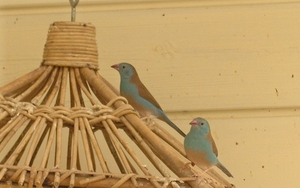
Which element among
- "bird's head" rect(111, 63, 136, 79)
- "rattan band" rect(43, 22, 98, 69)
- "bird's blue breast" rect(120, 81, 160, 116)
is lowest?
"bird's blue breast" rect(120, 81, 160, 116)

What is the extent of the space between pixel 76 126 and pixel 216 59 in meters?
0.49

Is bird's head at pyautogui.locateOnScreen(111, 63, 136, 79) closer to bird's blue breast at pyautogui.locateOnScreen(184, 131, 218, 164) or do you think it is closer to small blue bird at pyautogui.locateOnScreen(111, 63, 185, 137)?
small blue bird at pyautogui.locateOnScreen(111, 63, 185, 137)

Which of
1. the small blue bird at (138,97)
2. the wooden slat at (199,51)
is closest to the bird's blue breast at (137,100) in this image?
the small blue bird at (138,97)

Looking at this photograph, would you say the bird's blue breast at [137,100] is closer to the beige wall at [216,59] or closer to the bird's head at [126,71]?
the bird's head at [126,71]

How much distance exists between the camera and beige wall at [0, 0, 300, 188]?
1.11m

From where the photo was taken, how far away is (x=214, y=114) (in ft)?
3.66

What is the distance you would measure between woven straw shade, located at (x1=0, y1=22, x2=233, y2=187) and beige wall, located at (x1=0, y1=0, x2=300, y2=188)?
0.29m

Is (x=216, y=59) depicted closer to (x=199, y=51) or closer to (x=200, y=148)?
(x=199, y=51)

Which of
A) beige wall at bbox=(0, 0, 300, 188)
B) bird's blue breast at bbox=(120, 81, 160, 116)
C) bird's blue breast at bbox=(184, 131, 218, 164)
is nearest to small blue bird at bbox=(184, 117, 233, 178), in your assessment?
bird's blue breast at bbox=(184, 131, 218, 164)

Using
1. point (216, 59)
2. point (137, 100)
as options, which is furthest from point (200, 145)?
point (216, 59)

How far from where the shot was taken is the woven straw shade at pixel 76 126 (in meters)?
0.65

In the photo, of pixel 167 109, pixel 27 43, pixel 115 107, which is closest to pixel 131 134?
pixel 115 107

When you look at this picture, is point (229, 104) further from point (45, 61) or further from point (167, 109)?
point (45, 61)

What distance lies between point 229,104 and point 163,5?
0.25 meters
